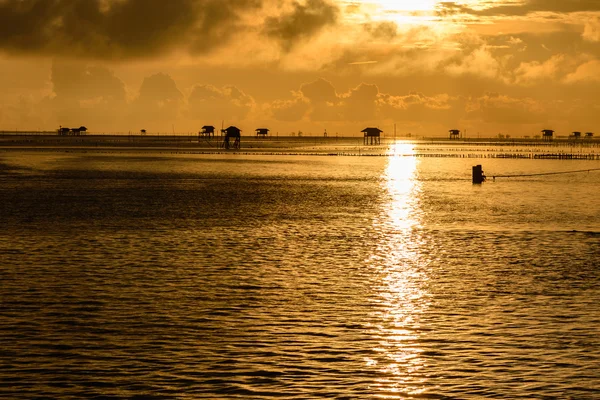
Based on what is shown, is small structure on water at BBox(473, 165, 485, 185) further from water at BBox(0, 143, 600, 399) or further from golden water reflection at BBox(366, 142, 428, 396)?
golden water reflection at BBox(366, 142, 428, 396)

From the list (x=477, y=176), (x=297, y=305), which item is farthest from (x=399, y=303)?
(x=477, y=176)

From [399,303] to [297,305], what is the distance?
113 inches

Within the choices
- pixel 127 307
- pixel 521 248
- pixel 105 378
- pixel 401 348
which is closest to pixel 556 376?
pixel 401 348

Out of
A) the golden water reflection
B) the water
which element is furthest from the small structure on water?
the golden water reflection

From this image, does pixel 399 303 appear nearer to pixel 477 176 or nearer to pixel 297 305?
pixel 297 305

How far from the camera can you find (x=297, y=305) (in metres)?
21.8

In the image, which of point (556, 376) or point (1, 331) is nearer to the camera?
point (556, 376)

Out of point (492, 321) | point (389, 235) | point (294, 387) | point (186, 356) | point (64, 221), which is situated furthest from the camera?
point (64, 221)

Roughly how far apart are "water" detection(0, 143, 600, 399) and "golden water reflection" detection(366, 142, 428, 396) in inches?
2.7

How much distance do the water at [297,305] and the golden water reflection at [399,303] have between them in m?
0.07

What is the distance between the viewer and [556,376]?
1556 cm

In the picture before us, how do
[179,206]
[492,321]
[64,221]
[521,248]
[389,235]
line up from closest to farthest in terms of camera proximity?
[492,321], [521,248], [389,235], [64,221], [179,206]

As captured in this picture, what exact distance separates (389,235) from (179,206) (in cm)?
1923

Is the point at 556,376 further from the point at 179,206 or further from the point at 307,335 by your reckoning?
the point at 179,206
